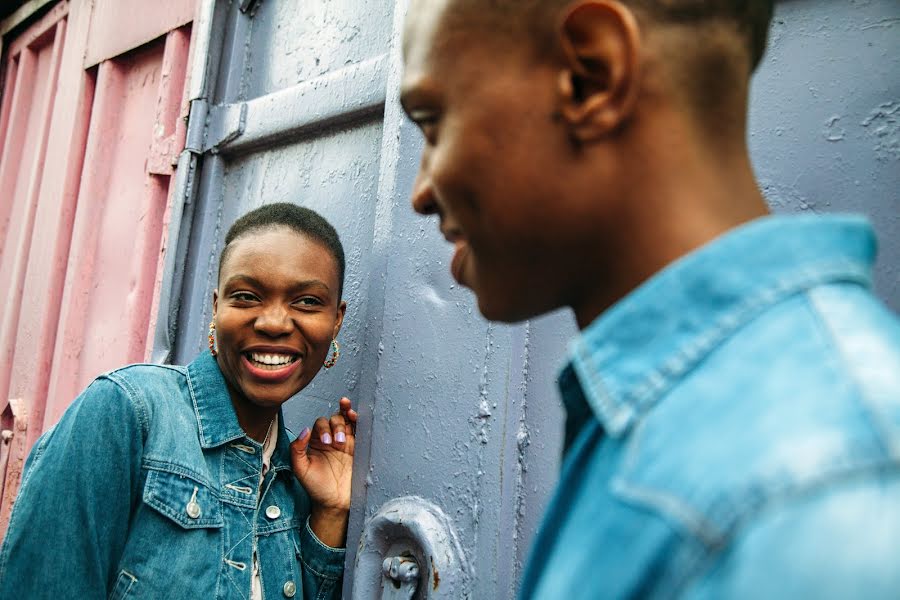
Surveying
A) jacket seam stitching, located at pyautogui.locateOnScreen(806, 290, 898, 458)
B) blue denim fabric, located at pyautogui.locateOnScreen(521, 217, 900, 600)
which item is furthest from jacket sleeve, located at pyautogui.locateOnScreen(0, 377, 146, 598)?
jacket seam stitching, located at pyautogui.locateOnScreen(806, 290, 898, 458)

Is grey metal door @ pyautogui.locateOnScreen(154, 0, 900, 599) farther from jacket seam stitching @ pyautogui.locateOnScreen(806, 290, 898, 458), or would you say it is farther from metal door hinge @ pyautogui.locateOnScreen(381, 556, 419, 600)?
jacket seam stitching @ pyautogui.locateOnScreen(806, 290, 898, 458)

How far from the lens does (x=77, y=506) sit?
1.48 m

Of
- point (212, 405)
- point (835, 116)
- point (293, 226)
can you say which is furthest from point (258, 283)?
point (835, 116)

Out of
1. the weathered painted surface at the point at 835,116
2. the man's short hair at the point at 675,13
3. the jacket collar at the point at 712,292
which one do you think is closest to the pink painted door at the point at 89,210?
the weathered painted surface at the point at 835,116

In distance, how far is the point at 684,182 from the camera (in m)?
0.67

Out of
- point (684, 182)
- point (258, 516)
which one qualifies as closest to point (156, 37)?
point (258, 516)

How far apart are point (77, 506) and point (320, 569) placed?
0.56 m

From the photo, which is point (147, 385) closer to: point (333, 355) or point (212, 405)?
point (212, 405)

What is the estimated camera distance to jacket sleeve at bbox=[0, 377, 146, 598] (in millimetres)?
1456

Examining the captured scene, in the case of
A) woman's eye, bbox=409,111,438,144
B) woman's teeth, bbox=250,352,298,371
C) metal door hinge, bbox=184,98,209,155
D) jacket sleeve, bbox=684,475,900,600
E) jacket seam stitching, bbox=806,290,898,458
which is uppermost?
metal door hinge, bbox=184,98,209,155

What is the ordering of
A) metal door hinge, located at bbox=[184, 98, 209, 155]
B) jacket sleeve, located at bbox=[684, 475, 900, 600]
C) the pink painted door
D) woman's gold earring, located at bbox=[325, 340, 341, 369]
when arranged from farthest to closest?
the pink painted door < metal door hinge, located at bbox=[184, 98, 209, 155] < woman's gold earring, located at bbox=[325, 340, 341, 369] < jacket sleeve, located at bbox=[684, 475, 900, 600]

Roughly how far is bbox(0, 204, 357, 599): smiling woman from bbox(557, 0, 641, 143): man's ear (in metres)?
1.18

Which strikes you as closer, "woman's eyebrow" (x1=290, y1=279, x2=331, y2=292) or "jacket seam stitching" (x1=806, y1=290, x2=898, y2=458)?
"jacket seam stitching" (x1=806, y1=290, x2=898, y2=458)

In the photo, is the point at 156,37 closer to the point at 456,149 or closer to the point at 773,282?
the point at 456,149
